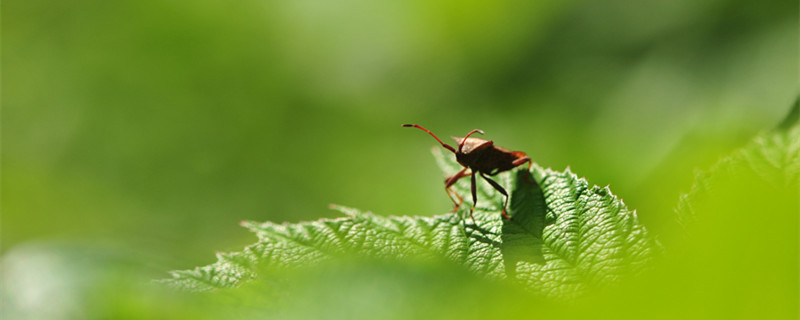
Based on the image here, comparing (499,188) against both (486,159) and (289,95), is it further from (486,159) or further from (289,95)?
(289,95)

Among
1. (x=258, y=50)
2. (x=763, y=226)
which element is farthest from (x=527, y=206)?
(x=258, y=50)

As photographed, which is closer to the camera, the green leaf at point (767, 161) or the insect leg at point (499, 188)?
the green leaf at point (767, 161)

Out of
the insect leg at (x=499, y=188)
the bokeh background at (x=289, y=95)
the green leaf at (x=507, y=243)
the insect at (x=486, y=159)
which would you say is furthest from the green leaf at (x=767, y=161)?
the bokeh background at (x=289, y=95)

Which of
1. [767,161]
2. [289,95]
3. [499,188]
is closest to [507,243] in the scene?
[499,188]

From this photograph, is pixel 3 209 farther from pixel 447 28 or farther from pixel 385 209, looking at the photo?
pixel 447 28

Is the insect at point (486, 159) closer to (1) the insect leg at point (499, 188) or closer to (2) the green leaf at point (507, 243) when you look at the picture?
(1) the insect leg at point (499, 188)

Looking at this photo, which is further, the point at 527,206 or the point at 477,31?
the point at 477,31
